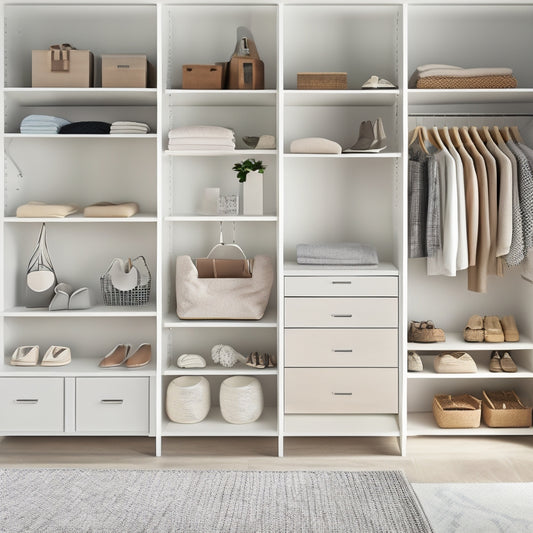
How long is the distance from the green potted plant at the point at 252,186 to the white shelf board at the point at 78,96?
0.62 metres

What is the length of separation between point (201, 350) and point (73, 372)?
0.76 meters

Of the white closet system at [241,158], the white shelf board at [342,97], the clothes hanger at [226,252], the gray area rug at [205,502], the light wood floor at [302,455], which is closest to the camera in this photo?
the gray area rug at [205,502]

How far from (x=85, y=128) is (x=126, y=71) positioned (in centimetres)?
37

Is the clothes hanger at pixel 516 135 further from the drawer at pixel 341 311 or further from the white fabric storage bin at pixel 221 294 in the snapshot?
the white fabric storage bin at pixel 221 294

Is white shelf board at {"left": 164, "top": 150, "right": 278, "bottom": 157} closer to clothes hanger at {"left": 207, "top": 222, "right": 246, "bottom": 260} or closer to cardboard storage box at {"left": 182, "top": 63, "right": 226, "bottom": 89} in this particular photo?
cardboard storage box at {"left": 182, "top": 63, "right": 226, "bottom": 89}

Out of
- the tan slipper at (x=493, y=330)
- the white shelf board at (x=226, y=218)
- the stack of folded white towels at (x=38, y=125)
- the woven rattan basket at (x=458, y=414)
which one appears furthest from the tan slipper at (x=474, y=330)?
the stack of folded white towels at (x=38, y=125)

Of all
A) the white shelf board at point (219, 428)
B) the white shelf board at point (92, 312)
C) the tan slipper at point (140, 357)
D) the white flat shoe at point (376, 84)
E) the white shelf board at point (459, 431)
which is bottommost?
the white shelf board at point (459, 431)

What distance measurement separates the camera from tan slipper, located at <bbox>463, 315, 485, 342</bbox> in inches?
149

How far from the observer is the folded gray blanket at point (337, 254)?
11.9 ft

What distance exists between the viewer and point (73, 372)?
143 inches

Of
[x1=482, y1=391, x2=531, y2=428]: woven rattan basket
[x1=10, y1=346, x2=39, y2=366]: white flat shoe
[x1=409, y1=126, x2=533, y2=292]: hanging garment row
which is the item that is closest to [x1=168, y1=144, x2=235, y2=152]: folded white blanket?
[x1=409, y1=126, x2=533, y2=292]: hanging garment row

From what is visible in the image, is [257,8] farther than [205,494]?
Yes

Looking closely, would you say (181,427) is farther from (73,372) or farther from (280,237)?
(280,237)

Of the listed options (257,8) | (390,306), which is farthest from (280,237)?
(257,8)
